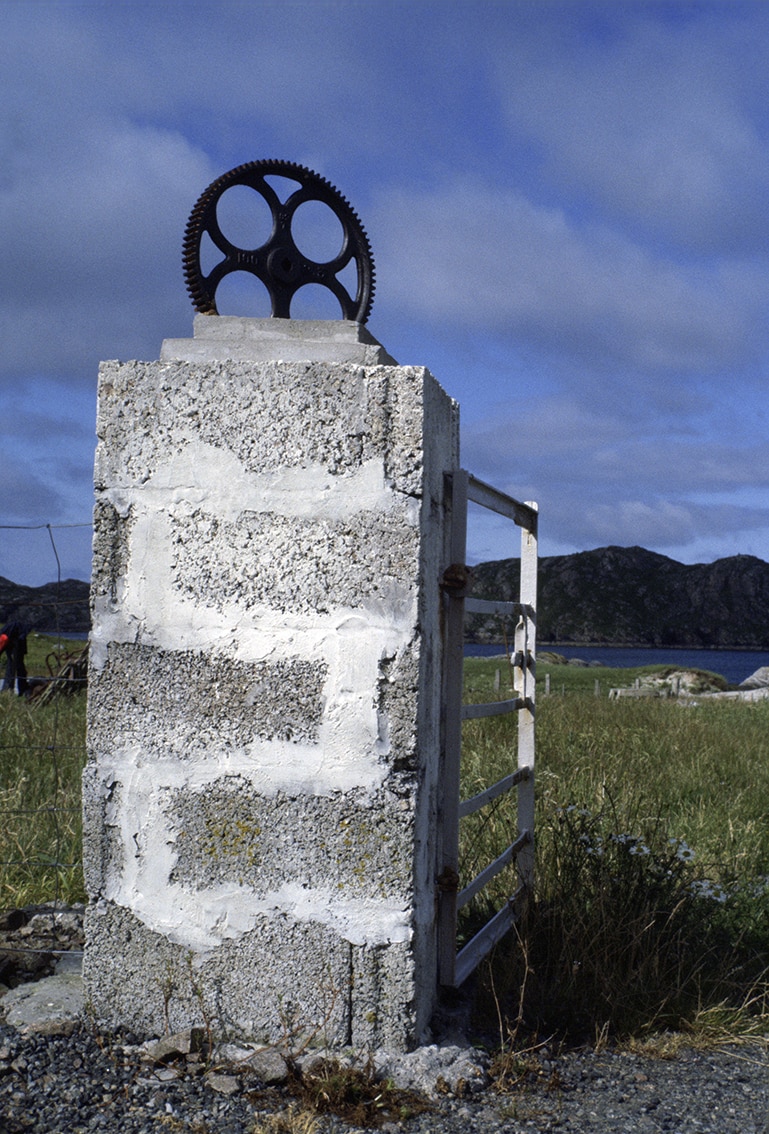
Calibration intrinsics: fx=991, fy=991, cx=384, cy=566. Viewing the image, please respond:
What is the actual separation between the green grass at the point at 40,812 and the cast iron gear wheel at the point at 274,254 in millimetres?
1993

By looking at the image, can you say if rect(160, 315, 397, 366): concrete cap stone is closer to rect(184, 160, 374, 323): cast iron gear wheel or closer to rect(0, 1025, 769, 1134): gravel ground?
rect(184, 160, 374, 323): cast iron gear wheel

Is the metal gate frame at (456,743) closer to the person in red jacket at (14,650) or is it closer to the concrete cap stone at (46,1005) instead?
the concrete cap stone at (46,1005)

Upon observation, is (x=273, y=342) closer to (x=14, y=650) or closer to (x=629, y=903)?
(x=629, y=903)

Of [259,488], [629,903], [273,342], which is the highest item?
[273,342]

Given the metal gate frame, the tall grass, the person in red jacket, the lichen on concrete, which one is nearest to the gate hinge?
the metal gate frame

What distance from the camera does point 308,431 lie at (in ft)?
10.7

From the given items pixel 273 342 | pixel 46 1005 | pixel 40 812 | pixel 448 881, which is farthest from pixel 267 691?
pixel 40 812

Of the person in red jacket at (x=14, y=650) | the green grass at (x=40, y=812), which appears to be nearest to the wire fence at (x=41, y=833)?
the green grass at (x=40, y=812)

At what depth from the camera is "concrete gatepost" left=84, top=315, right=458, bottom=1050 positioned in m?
3.15

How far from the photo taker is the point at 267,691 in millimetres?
3258

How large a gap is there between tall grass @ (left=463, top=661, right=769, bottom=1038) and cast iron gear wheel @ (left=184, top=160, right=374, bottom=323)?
2.50 meters

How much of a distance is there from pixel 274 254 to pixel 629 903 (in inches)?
120

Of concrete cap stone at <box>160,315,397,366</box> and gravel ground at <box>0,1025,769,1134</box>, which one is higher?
concrete cap stone at <box>160,315,397,366</box>

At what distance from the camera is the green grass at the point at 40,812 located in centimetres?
473
